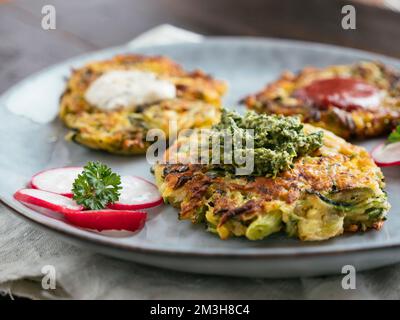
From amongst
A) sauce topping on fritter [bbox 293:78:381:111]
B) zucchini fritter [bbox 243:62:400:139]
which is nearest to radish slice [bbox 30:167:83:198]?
zucchini fritter [bbox 243:62:400:139]

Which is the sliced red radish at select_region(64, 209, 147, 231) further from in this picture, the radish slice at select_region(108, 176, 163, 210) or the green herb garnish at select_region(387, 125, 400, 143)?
the green herb garnish at select_region(387, 125, 400, 143)

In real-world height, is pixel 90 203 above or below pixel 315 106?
below

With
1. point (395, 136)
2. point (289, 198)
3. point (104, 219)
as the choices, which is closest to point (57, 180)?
point (104, 219)

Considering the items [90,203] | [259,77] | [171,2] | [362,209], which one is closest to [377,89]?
[259,77]

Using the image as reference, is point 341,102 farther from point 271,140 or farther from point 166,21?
point 166,21

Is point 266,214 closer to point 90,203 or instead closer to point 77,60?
point 90,203
